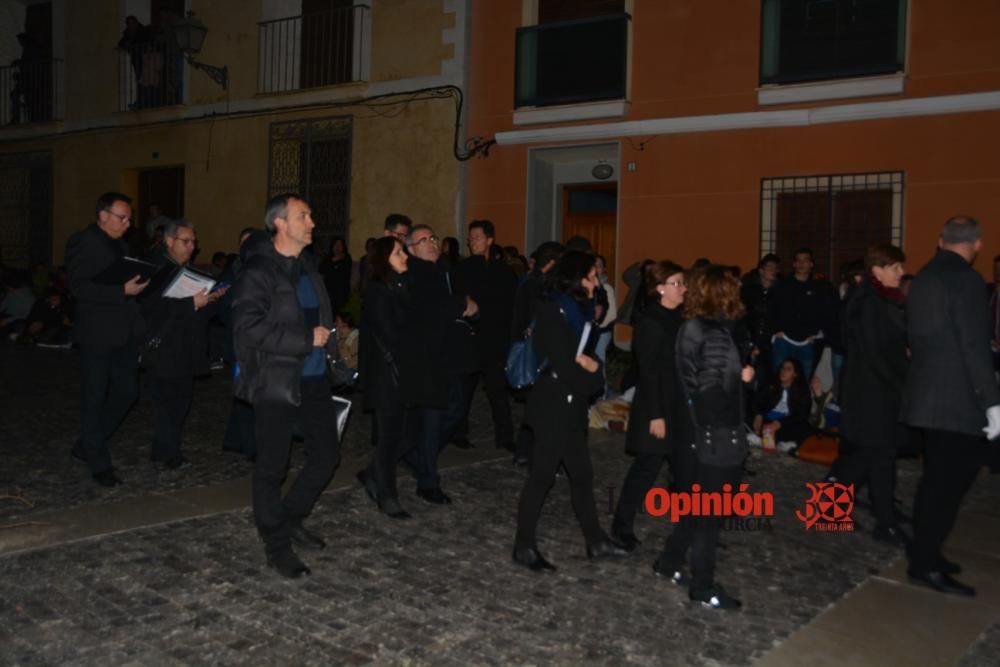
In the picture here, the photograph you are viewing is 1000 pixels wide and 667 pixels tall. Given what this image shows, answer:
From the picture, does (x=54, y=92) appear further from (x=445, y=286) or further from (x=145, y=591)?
(x=145, y=591)

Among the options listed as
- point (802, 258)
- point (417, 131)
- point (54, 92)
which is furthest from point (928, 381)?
point (54, 92)

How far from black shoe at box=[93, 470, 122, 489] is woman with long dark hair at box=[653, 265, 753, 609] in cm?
413

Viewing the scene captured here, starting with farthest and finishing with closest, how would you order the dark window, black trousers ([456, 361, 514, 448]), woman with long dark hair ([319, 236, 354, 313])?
woman with long dark hair ([319, 236, 354, 313]) < the dark window < black trousers ([456, 361, 514, 448])

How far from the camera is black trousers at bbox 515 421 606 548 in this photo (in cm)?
548

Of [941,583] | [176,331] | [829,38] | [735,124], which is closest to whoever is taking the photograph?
[941,583]

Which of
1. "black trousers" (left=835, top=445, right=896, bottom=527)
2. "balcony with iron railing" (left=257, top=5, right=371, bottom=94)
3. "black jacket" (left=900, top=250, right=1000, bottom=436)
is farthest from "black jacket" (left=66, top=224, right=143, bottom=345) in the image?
"balcony with iron railing" (left=257, top=5, right=371, bottom=94)

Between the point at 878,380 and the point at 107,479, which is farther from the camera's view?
the point at 107,479

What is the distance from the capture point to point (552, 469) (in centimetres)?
549

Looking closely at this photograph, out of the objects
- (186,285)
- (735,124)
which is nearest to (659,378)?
(186,285)

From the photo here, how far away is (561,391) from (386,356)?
4.61ft

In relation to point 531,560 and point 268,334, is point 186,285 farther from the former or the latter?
point 531,560

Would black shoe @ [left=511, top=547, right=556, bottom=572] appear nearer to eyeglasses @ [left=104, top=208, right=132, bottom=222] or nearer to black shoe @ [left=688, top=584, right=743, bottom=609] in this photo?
black shoe @ [left=688, top=584, right=743, bottom=609]

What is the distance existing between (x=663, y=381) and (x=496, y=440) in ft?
12.2

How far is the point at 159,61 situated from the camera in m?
19.6
